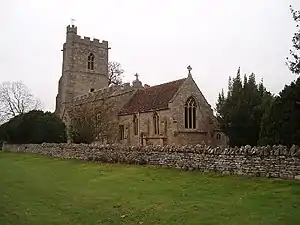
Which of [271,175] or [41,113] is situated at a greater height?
[41,113]

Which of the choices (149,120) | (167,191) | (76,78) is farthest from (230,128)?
(76,78)

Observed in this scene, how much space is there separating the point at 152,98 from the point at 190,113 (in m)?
4.39

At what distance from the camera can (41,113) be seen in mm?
39438

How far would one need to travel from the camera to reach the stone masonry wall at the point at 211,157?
1348cm

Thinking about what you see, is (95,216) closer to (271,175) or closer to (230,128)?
(271,175)

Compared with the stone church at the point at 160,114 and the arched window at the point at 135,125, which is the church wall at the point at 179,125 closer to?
the stone church at the point at 160,114

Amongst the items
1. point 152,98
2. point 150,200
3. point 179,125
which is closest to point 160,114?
point 179,125

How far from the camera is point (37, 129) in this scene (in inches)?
1484

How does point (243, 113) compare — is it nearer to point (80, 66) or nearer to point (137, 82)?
point (137, 82)

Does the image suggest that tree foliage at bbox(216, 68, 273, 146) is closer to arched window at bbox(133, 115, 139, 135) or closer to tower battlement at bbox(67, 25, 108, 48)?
arched window at bbox(133, 115, 139, 135)

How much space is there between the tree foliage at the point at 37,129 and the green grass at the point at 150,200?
810 inches

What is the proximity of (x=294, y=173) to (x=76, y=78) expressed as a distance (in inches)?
1611

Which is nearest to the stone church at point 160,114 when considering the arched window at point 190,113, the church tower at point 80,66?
the arched window at point 190,113

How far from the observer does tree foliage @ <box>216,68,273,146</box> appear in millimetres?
26734
